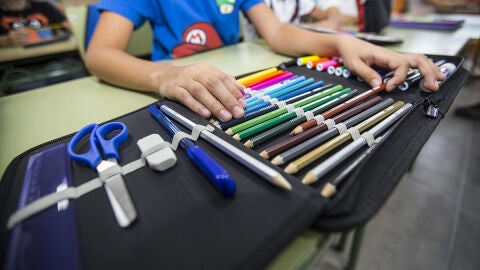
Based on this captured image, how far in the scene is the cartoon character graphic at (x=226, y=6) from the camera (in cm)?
71

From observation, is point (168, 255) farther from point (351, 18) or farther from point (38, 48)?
point (38, 48)

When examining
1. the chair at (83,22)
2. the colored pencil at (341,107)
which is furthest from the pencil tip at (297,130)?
the chair at (83,22)

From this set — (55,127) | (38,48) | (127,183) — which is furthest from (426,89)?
(38,48)

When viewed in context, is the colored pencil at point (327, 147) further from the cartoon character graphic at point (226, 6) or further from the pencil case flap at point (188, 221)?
the cartoon character graphic at point (226, 6)

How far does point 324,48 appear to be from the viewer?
56 centimetres

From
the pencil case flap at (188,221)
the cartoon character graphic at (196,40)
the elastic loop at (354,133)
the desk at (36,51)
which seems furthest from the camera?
the desk at (36,51)

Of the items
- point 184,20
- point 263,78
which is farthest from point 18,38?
point 263,78

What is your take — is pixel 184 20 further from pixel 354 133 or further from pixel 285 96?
pixel 354 133

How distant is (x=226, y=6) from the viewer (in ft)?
2.38

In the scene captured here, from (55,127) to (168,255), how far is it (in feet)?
1.04

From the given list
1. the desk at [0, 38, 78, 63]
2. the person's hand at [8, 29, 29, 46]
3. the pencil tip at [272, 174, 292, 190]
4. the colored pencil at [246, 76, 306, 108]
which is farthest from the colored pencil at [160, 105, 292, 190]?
the person's hand at [8, 29, 29, 46]

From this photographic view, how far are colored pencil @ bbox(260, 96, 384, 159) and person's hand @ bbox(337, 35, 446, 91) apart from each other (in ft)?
0.29

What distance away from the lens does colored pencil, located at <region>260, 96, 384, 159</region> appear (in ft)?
0.83

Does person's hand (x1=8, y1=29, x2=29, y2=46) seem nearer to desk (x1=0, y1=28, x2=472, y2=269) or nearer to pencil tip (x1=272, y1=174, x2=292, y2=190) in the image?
Result: desk (x1=0, y1=28, x2=472, y2=269)
